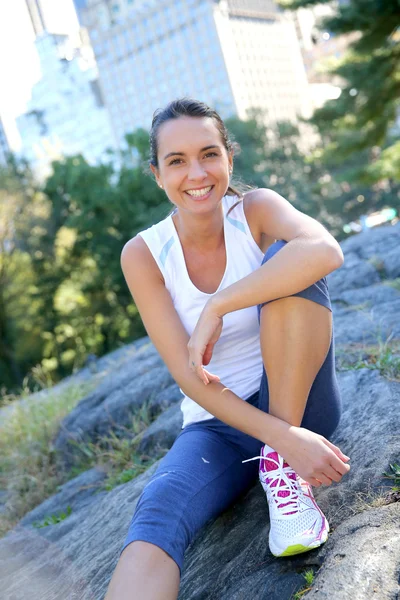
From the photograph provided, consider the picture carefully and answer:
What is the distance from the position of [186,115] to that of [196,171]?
208 mm

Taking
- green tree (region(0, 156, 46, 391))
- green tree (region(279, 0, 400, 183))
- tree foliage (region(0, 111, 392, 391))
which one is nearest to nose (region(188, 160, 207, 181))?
green tree (region(279, 0, 400, 183))

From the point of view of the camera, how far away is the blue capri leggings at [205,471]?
185 centimetres

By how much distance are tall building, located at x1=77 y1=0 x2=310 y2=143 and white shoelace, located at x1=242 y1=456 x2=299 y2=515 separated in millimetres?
86204

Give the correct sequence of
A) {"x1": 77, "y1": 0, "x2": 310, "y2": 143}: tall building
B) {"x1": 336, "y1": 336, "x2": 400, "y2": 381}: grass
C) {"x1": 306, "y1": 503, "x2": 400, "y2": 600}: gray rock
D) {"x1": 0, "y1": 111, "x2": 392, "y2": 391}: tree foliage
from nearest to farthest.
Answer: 1. {"x1": 306, "y1": 503, "x2": 400, "y2": 600}: gray rock
2. {"x1": 336, "y1": 336, "x2": 400, "y2": 381}: grass
3. {"x1": 0, "y1": 111, "x2": 392, "y2": 391}: tree foliage
4. {"x1": 77, "y1": 0, "x2": 310, "y2": 143}: tall building

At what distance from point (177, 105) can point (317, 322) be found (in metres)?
0.91

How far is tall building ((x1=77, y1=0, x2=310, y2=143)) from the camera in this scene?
88062 mm

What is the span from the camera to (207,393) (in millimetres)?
2164

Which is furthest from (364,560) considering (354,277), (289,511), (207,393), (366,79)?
(366,79)

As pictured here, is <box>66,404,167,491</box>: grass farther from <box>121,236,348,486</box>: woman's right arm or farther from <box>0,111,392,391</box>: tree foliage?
<box>0,111,392,391</box>: tree foliage

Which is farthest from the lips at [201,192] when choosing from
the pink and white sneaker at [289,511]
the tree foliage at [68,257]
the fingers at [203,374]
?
the tree foliage at [68,257]

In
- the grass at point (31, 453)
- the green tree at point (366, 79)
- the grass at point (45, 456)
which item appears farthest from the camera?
the green tree at point (366, 79)

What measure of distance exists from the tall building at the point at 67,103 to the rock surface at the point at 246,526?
310ft

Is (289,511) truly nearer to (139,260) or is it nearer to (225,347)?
(225,347)

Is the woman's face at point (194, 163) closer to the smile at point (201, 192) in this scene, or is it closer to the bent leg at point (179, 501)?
the smile at point (201, 192)
